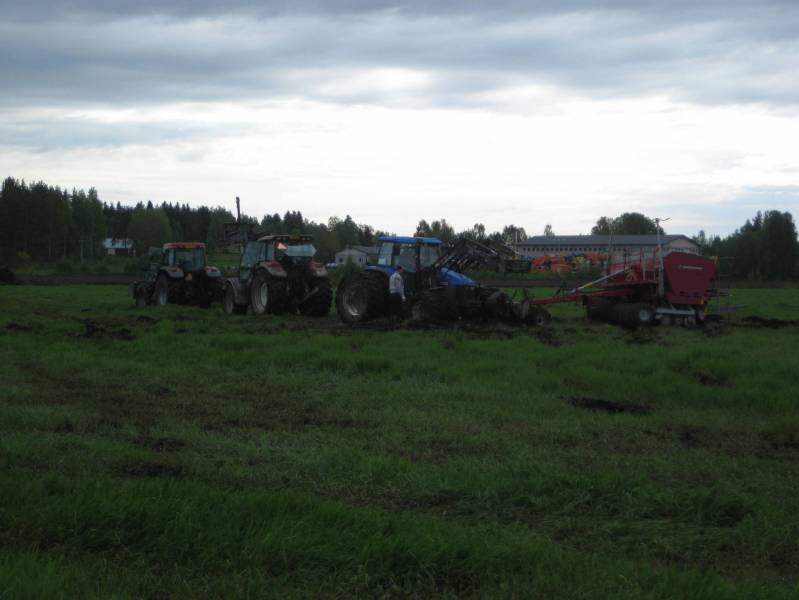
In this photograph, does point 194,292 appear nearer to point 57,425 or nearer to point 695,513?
point 57,425

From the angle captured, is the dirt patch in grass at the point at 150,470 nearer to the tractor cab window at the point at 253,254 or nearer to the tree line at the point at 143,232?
the tractor cab window at the point at 253,254

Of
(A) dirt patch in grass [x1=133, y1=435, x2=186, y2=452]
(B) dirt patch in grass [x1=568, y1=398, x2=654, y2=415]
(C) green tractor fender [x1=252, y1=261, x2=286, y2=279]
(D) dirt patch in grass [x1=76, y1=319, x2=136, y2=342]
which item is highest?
(C) green tractor fender [x1=252, y1=261, x2=286, y2=279]

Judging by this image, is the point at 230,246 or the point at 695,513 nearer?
the point at 695,513

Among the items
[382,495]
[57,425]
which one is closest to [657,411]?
[382,495]

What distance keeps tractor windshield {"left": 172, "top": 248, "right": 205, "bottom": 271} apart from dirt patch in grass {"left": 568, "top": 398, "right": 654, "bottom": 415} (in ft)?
64.1

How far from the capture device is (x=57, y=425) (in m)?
8.39

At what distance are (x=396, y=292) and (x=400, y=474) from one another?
532 inches

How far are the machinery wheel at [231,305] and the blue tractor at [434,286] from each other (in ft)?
13.3

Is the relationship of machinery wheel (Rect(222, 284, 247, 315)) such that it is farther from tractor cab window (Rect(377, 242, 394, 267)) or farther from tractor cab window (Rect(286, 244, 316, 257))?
tractor cab window (Rect(377, 242, 394, 267))

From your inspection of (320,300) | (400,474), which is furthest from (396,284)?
(400,474)

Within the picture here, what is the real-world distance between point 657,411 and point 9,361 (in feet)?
33.4

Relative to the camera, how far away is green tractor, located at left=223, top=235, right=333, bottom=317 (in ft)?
75.3

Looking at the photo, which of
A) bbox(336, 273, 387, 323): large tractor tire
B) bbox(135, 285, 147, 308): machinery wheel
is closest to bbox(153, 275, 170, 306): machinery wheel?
bbox(135, 285, 147, 308): machinery wheel

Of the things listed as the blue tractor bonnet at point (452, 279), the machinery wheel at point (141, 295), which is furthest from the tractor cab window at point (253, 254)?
the blue tractor bonnet at point (452, 279)
